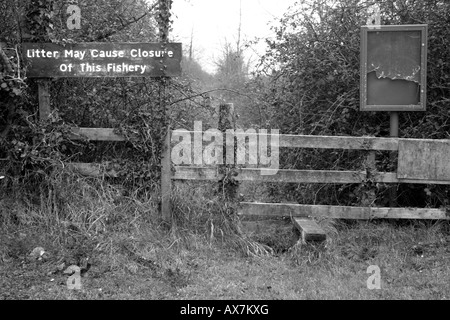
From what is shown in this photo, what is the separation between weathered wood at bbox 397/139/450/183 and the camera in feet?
20.7

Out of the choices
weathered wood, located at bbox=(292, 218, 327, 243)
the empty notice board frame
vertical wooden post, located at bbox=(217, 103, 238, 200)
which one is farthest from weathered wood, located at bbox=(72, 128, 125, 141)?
the empty notice board frame

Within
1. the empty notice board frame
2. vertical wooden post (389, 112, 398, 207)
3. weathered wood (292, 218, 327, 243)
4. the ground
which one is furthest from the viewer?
vertical wooden post (389, 112, 398, 207)

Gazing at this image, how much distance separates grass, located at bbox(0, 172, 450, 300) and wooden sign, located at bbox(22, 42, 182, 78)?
1401 mm

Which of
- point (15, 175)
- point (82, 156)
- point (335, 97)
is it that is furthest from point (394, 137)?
point (15, 175)

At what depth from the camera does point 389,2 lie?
7449mm

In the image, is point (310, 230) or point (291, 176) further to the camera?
point (291, 176)

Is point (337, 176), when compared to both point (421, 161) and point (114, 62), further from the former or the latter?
point (114, 62)

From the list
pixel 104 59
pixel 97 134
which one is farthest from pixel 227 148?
pixel 104 59

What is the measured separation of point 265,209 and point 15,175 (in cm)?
334

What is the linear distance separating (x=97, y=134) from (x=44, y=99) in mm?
880

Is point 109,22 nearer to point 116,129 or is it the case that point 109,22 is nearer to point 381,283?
point 116,129

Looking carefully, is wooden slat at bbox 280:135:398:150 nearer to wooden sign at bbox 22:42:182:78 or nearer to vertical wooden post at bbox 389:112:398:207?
vertical wooden post at bbox 389:112:398:207

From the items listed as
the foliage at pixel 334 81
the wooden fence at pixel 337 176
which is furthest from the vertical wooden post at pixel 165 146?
the foliage at pixel 334 81

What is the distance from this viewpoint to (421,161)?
635 centimetres
